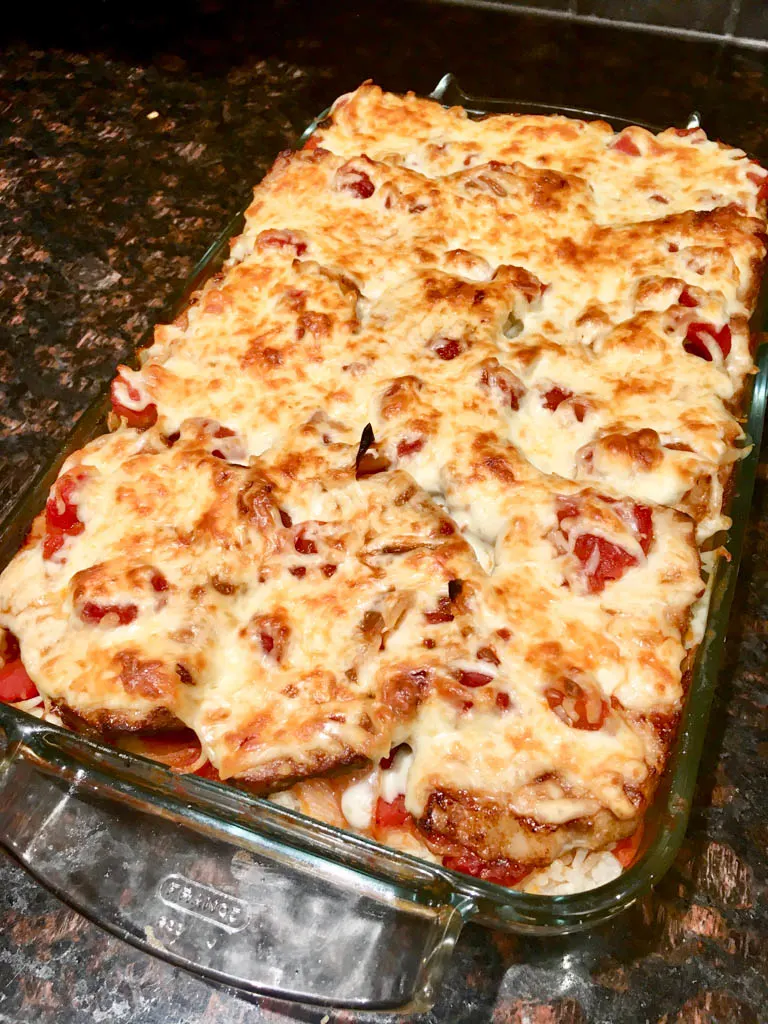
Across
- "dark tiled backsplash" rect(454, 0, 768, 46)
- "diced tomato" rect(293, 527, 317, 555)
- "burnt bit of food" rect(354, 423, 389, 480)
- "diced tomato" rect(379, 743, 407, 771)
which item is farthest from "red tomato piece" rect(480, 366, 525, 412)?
"dark tiled backsplash" rect(454, 0, 768, 46)

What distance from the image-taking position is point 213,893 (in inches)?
67.2

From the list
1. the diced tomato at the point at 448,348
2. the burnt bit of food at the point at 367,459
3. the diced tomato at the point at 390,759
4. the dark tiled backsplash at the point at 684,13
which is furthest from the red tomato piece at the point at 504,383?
the dark tiled backsplash at the point at 684,13

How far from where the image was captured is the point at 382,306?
2.34 metres

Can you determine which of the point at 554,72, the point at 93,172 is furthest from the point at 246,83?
the point at 554,72

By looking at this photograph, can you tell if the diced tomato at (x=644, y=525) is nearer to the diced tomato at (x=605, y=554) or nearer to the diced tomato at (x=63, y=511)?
the diced tomato at (x=605, y=554)

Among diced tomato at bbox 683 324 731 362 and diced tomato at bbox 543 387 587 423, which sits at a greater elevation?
diced tomato at bbox 683 324 731 362

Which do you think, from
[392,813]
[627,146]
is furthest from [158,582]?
[627,146]

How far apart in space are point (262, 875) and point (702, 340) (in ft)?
4.85

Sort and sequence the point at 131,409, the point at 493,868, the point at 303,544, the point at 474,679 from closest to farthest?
the point at 493,868
the point at 474,679
the point at 303,544
the point at 131,409

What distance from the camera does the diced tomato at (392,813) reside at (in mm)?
1649

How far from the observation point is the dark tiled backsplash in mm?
3855

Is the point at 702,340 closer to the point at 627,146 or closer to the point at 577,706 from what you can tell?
the point at 627,146

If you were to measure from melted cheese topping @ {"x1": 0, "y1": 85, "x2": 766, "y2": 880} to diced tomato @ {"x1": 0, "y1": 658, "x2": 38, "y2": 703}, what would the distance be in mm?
74

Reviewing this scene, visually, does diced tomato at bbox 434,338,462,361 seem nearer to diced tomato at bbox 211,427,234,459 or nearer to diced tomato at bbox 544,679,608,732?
diced tomato at bbox 211,427,234,459
